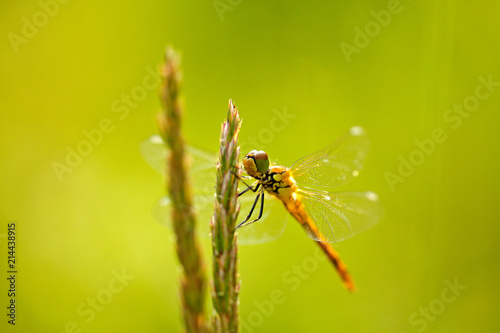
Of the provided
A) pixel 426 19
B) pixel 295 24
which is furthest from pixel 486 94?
pixel 295 24

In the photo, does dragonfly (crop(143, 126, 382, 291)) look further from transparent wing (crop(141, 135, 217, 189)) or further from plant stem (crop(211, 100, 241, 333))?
plant stem (crop(211, 100, 241, 333))

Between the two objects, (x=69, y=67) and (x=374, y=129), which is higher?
(x=69, y=67)

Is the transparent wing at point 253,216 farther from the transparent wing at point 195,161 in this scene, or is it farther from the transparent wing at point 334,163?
the transparent wing at point 334,163

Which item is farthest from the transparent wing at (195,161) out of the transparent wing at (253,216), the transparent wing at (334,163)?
the transparent wing at (334,163)

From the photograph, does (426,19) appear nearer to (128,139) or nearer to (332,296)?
(332,296)

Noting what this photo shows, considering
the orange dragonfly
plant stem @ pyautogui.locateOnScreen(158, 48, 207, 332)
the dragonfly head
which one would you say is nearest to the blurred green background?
the orange dragonfly

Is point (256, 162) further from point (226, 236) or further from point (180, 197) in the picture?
point (226, 236)
